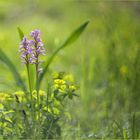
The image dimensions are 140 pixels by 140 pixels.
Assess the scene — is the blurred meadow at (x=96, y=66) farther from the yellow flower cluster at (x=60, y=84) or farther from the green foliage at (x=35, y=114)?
the yellow flower cluster at (x=60, y=84)

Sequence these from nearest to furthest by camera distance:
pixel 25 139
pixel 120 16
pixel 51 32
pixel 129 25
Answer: pixel 25 139
pixel 129 25
pixel 120 16
pixel 51 32

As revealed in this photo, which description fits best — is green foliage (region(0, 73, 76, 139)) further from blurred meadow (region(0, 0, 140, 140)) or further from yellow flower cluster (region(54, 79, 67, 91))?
blurred meadow (region(0, 0, 140, 140))

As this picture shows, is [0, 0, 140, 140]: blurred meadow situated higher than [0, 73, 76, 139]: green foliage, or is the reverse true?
[0, 0, 140, 140]: blurred meadow

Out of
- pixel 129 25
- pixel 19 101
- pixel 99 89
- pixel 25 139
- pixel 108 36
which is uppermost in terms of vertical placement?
pixel 129 25

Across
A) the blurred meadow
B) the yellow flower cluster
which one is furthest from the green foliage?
the blurred meadow

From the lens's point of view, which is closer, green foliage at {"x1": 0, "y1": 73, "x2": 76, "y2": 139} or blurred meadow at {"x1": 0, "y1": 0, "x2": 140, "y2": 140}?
green foliage at {"x1": 0, "y1": 73, "x2": 76, "y2": 139}

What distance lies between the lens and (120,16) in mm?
4969

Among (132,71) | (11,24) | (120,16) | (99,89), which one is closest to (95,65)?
(99,89)

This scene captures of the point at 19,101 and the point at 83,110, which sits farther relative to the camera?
the point at 83,110

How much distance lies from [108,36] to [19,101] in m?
1.26

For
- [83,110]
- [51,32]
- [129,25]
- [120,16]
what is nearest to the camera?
[83,110]

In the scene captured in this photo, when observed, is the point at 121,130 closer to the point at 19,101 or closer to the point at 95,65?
the point at 19,101

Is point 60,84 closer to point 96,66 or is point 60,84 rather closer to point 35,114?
point 35,114

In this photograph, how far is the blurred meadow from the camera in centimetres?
279
